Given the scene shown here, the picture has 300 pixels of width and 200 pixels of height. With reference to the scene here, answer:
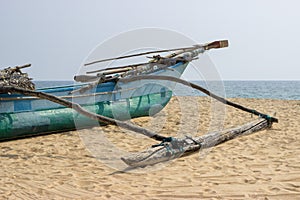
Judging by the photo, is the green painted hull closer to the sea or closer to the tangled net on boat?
the tangled net on boat

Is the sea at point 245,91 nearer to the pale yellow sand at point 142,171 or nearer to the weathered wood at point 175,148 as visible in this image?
the weathered wood at point 175,148

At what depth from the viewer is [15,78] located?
270 inches

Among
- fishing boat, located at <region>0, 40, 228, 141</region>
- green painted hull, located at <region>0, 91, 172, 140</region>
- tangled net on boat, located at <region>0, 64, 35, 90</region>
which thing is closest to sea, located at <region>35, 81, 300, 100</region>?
fishing boat, located at <region>0, 40, 228, 141</region>

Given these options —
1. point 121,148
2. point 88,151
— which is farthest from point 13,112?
point 121,148

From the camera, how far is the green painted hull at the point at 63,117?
6832mm

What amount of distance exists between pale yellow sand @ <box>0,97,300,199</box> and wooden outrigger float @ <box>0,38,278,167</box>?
0.44ft

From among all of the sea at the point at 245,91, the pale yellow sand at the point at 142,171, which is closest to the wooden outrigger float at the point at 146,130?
the pale yellow sand at the point at 142,171

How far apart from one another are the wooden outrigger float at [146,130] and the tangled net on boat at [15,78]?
12.2 inches

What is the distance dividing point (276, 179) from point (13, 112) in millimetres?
5108

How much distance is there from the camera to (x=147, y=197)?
362 cm

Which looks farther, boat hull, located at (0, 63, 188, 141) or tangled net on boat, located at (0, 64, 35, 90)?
boat hull, located at (0, 63, 188, 141)

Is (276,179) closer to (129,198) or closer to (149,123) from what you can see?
(129,198)

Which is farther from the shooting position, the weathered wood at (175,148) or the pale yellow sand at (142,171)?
the weathered wood at (175,148)

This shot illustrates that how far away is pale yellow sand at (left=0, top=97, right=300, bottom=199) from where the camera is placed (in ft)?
12.4
